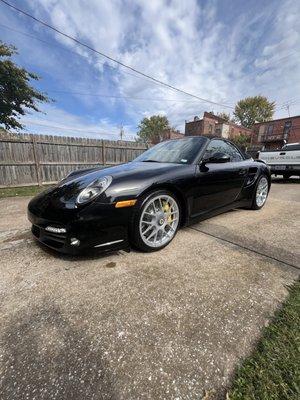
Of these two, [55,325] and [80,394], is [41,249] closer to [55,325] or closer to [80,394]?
[55,325]

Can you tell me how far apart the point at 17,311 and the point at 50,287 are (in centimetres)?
28

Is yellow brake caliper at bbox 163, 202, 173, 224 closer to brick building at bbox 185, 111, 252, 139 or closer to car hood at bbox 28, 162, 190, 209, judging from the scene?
car hood at bbox 28, 162, 190, 209

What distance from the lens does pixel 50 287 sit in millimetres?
1717

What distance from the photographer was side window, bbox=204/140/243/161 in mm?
2889

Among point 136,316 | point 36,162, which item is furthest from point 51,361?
point 36,162

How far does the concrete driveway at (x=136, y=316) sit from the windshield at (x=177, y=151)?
105 cm

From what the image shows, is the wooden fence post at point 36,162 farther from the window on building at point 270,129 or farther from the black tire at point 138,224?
the window on building at point 270,129

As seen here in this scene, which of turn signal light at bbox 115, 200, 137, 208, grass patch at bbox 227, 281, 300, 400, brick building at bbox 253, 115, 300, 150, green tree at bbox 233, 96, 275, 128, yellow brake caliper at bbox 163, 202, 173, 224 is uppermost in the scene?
green tree at bbox 233, 96, 275, 128

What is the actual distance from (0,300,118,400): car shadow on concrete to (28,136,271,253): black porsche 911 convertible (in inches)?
26.9

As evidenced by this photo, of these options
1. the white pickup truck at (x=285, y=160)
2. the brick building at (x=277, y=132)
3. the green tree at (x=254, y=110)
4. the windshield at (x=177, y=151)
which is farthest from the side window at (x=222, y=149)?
the green tree at (x=254, y=110)

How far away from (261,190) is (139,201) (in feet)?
9.88

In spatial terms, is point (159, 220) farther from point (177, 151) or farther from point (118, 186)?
point (177, 151)

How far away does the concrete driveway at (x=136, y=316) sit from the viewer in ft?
3.40

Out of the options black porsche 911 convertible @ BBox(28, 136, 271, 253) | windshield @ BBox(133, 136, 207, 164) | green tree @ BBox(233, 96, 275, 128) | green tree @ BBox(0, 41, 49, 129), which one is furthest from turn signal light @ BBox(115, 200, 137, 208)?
green tree @ BBox(233, 96, 275, 128)
